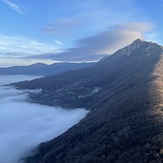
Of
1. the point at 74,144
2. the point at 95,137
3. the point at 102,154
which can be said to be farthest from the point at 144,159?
the point at 74,144

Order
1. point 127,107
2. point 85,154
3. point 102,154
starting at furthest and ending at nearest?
point 127,107
point 85,154
point 102,154

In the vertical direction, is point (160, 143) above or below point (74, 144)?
above

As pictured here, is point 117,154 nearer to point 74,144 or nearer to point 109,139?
point 109,139

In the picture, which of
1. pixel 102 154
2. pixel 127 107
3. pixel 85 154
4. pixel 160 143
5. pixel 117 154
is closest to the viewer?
pixel 160 143

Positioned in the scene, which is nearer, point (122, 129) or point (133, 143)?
point (133, 143)

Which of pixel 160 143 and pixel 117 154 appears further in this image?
pixel 117 154

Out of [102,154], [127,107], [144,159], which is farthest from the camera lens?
[127,107]

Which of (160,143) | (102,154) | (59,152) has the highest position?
(160,143)

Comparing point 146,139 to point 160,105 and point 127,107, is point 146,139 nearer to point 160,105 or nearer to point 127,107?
point 160,105

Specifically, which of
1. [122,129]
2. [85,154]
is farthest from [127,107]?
[85,154]
